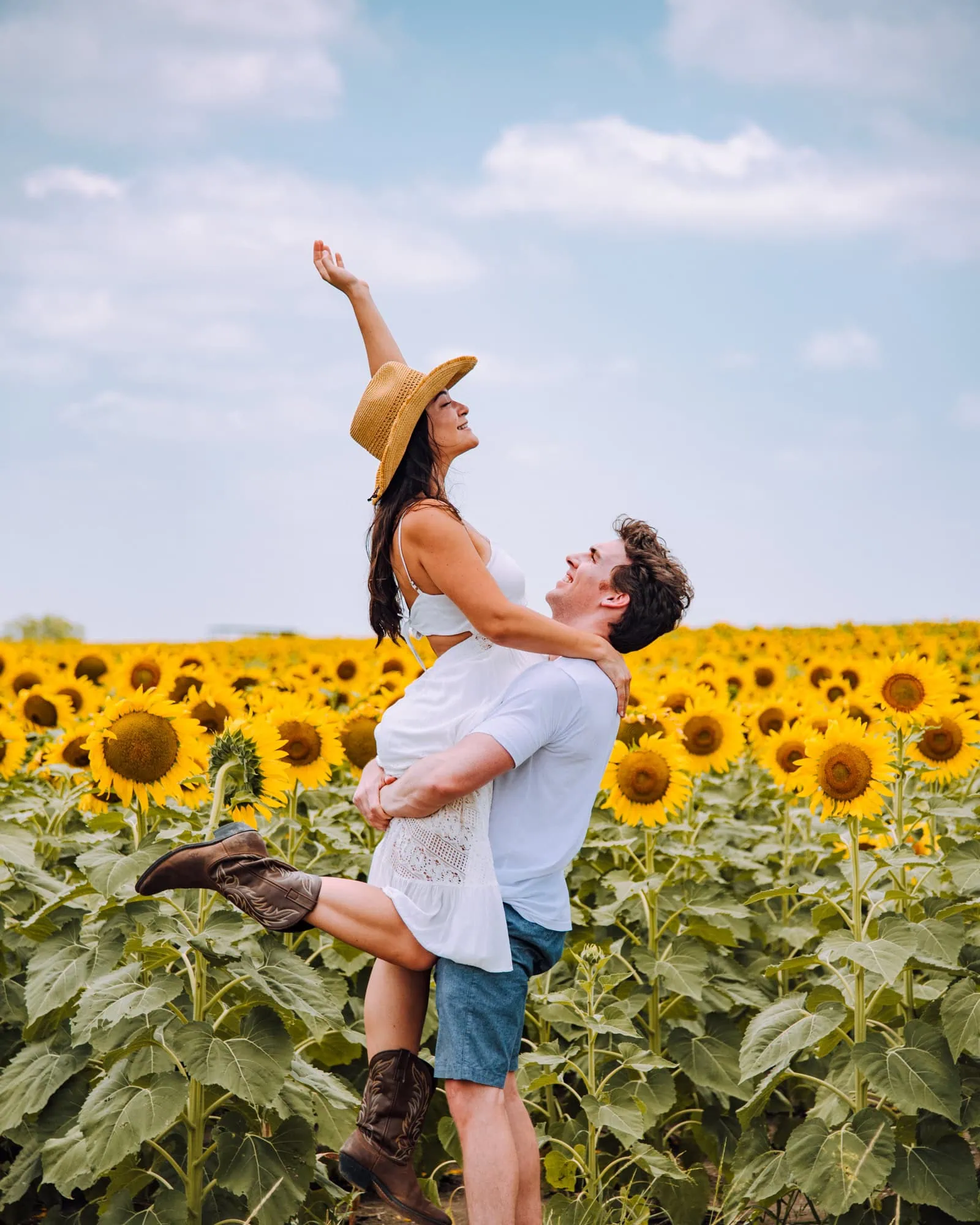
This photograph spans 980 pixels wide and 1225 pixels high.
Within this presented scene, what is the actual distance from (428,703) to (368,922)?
63 centimetres

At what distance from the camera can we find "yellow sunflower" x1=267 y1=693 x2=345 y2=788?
5.18m

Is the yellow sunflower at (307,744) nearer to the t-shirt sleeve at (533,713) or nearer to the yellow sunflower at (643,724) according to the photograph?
the yellow sunflower at (643,724)

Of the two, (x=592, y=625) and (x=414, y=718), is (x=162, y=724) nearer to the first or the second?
(x=414, y=718)

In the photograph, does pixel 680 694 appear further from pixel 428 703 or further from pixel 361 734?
pixel 428 703

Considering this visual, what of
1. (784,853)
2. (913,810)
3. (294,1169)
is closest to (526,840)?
(294,1169)

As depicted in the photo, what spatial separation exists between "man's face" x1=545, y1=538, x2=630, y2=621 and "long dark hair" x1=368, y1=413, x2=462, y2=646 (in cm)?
40

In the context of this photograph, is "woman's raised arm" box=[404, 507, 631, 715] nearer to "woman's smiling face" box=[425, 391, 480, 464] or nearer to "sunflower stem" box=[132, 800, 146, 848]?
"woman's smiling face" box=[425, 391, 480, 464]

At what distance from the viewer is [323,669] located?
911 centimetres

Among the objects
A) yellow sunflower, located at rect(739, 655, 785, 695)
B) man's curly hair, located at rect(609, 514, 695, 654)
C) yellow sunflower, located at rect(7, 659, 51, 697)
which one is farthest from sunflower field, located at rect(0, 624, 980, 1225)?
yellow sunflower, located at rect(739, 655, 785, 695)

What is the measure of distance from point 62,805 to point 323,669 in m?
3.69

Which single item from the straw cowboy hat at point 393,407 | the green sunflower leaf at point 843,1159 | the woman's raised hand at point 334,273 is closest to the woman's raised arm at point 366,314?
the woman's raised hand at point 334,273

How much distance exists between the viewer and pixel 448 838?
3.55 meters

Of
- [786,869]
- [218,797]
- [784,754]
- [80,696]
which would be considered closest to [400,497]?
[218,797]

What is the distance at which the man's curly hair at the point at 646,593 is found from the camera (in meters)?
3.88
